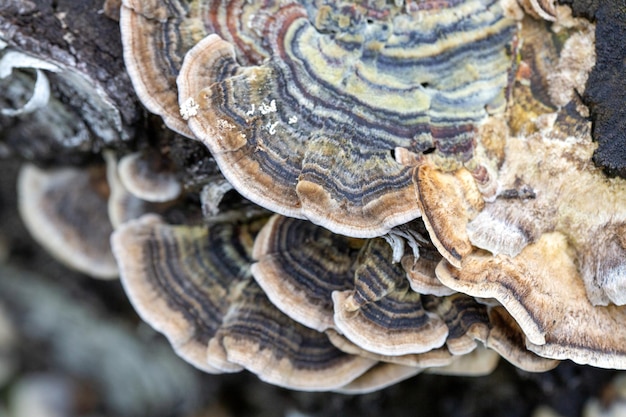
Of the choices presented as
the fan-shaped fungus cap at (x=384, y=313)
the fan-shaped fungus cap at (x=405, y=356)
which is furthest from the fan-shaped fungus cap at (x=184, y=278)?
the fan-shaped fungus cap at (x=384, y=313)

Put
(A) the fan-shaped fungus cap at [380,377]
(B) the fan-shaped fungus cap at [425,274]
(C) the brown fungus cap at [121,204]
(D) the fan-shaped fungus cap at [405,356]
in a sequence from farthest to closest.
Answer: (C) the brown fungus cap at [121,204]
(A) the fan-shaped fungus cap at [380,377]
(D) the fan-shaped fungus cap at [405,356]
(B) the fan-shaped fungus cap at [425,274]

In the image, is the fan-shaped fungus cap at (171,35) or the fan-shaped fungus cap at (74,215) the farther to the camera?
the fan-shaped fungus cap at (74,215)

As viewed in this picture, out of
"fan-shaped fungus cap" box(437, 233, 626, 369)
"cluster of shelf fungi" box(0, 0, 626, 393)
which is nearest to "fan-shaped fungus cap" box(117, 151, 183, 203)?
"cluster of shelf fungi" box(0, 0, 626, 393)

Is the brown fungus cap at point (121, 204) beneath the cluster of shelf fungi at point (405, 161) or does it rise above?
beneath

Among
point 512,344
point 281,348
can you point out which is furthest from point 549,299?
point 281,348

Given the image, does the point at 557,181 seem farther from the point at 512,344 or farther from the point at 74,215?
the point at 74,215

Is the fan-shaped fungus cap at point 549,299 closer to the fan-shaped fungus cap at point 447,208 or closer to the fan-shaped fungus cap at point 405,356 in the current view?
the fan-shaped fungus cap at point 447,208

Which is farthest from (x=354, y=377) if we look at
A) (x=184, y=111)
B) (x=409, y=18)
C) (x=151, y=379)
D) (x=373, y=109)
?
(x=151, y=379)
